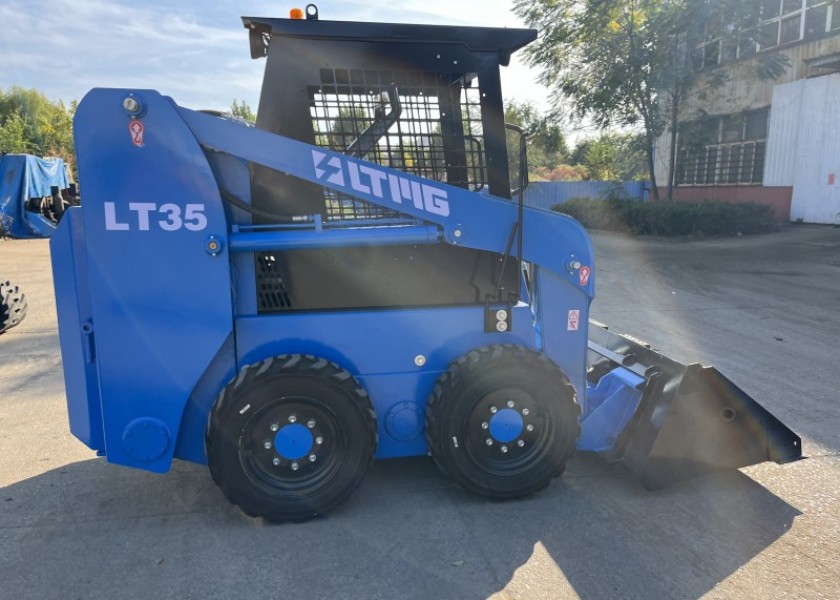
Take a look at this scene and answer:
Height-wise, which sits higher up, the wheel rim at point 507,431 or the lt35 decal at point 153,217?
the lt35 decal at point 153,217

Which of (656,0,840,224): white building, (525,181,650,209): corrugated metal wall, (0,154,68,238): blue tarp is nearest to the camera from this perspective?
(656,0,840,224): white building

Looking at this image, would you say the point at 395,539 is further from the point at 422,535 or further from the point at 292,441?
the point at 292,441

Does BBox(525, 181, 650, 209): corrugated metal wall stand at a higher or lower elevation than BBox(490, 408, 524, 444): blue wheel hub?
higher

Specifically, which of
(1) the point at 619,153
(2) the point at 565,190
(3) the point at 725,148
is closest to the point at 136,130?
(3) the point at 725,148

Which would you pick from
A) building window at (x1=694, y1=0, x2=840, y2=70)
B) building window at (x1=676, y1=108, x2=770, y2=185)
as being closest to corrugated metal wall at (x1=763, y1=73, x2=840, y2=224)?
building window at (x1=676, y1=108, x2=770, y2=185)

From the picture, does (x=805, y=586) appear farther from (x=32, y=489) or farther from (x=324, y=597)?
(x=32, y=489)

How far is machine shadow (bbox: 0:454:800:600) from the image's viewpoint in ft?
9.14

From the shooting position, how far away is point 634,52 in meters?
18.8

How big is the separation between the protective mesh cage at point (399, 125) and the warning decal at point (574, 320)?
89 cm

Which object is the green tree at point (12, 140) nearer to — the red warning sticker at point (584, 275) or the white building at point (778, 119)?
the white building at point (778, 119)

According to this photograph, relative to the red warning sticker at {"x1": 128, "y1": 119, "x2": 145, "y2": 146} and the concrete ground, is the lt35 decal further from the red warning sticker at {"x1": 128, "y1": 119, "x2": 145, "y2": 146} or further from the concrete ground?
the concrete ground

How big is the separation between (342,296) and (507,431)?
1.13 metres

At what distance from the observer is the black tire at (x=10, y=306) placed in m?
7.29

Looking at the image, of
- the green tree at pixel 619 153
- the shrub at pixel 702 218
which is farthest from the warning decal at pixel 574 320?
the green tree at pixel 619 153
